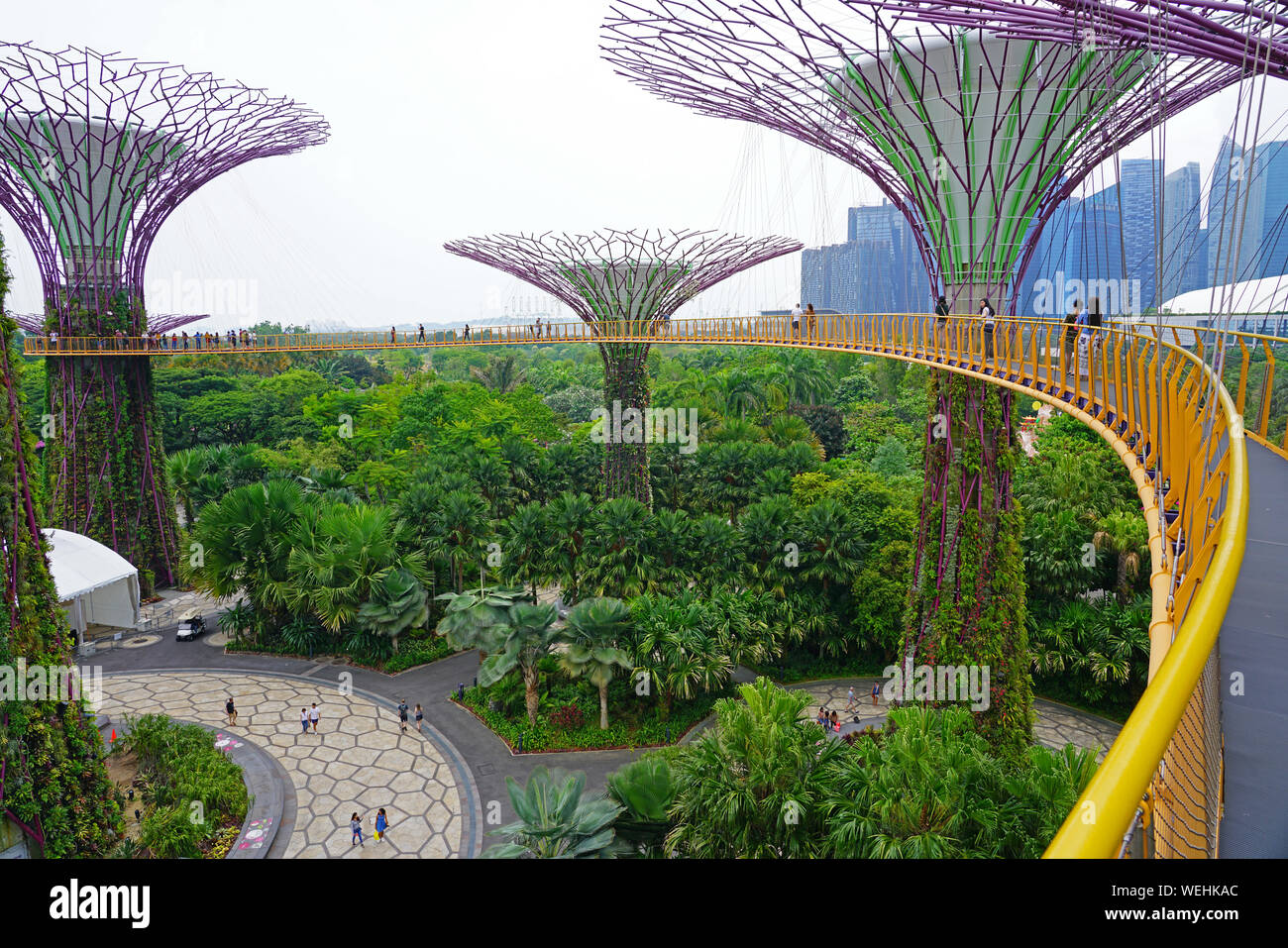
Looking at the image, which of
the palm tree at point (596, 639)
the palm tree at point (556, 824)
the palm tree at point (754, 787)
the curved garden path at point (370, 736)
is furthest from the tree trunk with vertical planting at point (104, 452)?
the palm tree at point (754, 787)

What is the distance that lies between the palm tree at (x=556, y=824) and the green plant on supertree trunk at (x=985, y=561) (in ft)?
24.8

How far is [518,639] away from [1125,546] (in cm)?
1553

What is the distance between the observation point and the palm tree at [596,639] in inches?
705

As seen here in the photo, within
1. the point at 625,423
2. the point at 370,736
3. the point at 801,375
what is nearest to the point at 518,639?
the point at 370,736

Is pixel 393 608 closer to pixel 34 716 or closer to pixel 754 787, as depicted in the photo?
pixel 34 716

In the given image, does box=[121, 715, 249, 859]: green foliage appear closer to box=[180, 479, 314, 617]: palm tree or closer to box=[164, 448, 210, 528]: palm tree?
box=[180, 479, 314, 617]: palm tree

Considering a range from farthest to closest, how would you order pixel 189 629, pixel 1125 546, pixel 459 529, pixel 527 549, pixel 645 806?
1. pixel 189 629
2. pixel 459 529
3. pixel 527 549
4. pixel 1125 546
5. pixel 645 806

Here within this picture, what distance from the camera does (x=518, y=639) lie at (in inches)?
722

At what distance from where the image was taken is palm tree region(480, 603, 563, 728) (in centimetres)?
1820

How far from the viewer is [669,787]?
40.8 feet

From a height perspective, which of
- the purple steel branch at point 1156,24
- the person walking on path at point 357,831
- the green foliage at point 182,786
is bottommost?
the person walking on path at point 357,831

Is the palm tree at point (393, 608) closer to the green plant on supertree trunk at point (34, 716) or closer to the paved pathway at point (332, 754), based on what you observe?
the paved pathway at point (332, 754)

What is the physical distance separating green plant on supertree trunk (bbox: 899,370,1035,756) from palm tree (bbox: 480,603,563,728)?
851 centimetres
